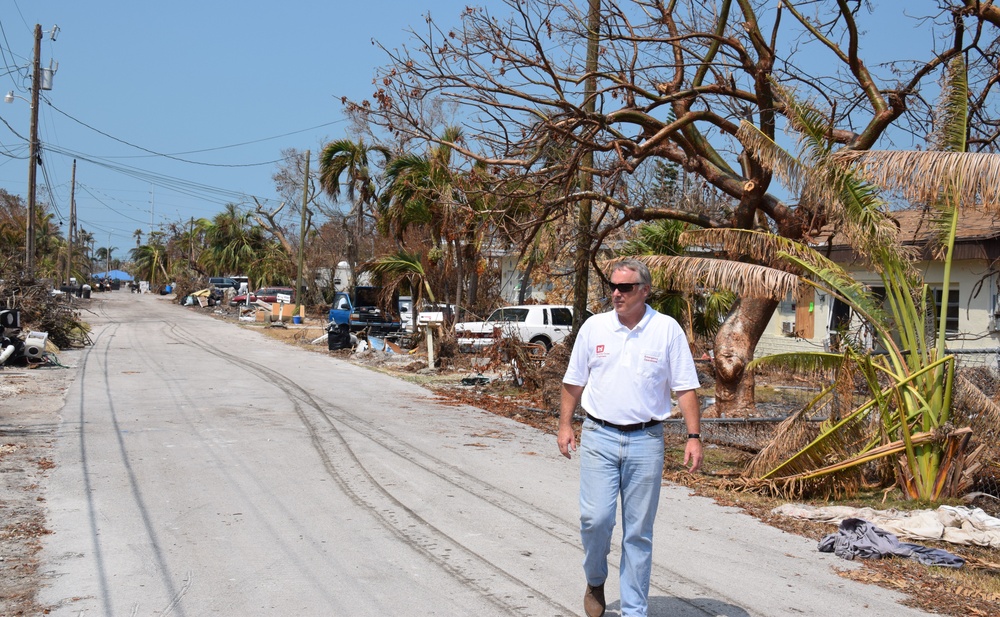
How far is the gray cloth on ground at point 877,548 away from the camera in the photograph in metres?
6.62

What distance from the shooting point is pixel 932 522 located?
7.43 m

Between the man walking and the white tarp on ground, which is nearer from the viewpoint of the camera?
the man walking

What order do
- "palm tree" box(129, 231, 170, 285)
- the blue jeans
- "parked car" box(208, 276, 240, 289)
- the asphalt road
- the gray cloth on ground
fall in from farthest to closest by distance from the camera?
"palm tree" box(129, 231, 170, 285) < "parked car" box(208, 276, 240, 289) < the gray cloth on ground < the asphalt road < the blue jeans

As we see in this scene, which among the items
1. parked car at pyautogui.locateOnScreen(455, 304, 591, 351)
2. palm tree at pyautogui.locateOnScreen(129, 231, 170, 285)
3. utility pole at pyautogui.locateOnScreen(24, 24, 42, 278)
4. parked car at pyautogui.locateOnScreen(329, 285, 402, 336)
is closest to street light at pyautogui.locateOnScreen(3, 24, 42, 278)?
utility pole at pyautogui.locateOnScreen(24, 24, 42, 278)

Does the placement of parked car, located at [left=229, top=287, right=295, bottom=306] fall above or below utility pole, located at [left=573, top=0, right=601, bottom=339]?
below

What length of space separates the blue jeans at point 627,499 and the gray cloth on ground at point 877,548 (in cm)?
267

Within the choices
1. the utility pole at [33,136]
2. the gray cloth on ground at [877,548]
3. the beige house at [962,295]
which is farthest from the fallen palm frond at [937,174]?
the utility pole at [33,136]

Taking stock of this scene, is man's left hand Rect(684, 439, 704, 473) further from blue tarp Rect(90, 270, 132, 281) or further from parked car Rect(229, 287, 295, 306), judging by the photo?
blue tarp Rect(90, 270, 132, 281)

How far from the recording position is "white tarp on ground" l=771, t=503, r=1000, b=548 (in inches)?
286

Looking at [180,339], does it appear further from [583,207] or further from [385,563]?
[385,563]

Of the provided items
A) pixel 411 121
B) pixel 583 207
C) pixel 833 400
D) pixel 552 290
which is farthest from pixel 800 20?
pixel 552 290

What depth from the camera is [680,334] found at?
4992 mm

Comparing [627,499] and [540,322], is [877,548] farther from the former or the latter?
[540,322]

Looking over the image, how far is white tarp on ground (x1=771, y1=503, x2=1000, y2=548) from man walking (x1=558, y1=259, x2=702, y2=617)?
340cm
